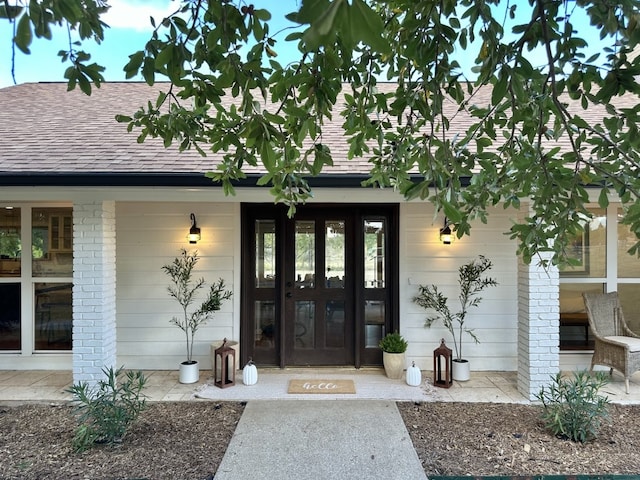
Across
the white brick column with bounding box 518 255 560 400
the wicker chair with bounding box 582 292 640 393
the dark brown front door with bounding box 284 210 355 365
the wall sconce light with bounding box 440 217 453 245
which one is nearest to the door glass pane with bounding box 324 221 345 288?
the dark brown front door with bounding box 284 210 355 365

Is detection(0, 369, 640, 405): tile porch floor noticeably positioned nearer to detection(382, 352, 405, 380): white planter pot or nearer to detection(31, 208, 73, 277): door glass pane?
detection(382, 352, 405, 380): white planter pot

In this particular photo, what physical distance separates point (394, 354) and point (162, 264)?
307 centimetres

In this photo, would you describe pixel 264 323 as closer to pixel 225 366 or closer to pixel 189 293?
pixel 225 366

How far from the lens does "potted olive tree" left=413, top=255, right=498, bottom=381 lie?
4762 mm

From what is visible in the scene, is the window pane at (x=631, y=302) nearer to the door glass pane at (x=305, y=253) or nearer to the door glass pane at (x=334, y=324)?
the door glass pane at (x=334, y=324)

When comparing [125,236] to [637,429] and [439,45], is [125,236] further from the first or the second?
[637,429]

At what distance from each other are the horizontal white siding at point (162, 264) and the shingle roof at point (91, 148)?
2.72 feet

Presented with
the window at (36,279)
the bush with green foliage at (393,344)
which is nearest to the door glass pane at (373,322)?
the bush with green foliage at (393,344)

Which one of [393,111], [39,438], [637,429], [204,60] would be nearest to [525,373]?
[637,429]

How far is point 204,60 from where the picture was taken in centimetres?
194

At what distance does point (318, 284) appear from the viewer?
5.02 m

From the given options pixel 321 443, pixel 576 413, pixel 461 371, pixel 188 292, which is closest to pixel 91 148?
pixel 188 292

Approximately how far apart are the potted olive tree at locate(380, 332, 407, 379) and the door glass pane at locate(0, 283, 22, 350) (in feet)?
14.9

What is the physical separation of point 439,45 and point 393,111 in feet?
1.26
